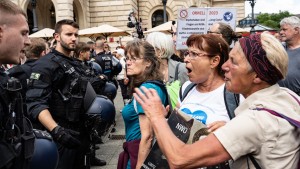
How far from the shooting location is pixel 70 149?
368cm

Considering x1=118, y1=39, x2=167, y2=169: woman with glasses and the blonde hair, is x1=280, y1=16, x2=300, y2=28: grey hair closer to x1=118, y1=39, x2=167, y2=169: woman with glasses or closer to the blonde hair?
x1=118, y1=39, x2=167, y2=169: woman with glasses

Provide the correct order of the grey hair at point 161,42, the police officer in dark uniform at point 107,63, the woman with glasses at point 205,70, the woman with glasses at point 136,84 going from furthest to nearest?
the police officer in dark uniform at point 107,63 < the grey hair at point 161,42 < the woman with glasses at point 136,84 < the woman with glasses at point 205,70

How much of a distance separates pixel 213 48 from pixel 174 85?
866 mm

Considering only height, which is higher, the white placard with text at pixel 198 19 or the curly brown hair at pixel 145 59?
the white placard with text at pixel 198 19

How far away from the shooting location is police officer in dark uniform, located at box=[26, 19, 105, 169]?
3359 millimetres

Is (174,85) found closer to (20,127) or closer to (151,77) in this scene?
(151,77)

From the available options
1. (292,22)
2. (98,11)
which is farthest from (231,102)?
(98,11)

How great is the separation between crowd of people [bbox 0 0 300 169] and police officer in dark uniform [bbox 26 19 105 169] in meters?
0.01

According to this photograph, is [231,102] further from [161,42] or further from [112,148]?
[112,148]

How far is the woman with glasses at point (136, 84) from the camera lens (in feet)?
8.72

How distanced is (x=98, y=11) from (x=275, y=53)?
91.9 feet

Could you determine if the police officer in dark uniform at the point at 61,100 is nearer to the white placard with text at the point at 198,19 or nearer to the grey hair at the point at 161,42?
the grey hair at the point at 161,42

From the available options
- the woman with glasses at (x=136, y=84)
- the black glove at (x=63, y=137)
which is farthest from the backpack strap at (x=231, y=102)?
the black glove at (x=63, y=137)

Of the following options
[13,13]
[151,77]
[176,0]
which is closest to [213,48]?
[151,77]
